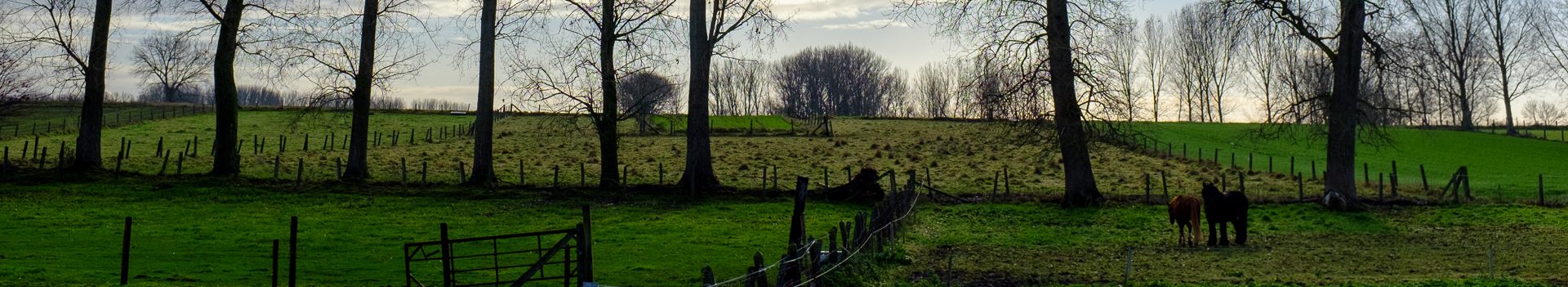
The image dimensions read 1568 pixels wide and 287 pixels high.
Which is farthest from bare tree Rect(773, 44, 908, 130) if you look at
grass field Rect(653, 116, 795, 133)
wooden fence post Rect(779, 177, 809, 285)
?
wooden fence post Rect(779, 177, 809, 285)

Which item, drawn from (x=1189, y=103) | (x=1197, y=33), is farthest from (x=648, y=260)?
(x=1189, y=103)

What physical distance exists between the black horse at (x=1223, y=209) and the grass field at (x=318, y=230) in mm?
7652

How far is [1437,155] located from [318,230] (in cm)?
4801

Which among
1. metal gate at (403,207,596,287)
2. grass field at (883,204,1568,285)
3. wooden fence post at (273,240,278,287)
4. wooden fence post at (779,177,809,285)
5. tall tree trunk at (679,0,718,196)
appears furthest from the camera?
tall tree trunk at (679,0,718,196)

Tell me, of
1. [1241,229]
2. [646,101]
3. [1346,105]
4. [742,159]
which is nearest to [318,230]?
[646,101]

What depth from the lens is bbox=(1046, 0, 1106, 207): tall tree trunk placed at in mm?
28844

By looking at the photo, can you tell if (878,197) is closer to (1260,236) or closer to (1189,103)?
(1260,236)

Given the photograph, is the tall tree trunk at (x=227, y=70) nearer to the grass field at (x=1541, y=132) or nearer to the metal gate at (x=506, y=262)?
the metal gate at (x=506, y=262)

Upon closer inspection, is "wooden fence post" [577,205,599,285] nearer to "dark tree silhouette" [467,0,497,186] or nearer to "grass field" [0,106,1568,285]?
"grass field" [0,106,1568,285]

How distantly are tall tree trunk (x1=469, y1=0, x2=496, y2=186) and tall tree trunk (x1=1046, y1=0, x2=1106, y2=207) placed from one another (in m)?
15.3

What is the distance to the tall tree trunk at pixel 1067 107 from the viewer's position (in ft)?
94.6

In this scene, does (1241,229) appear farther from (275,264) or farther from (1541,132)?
(1541,132)

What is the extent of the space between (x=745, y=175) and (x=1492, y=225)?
20.6m

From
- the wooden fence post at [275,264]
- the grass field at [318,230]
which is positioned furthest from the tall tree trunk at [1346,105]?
the wooden fence post at [275,264]
